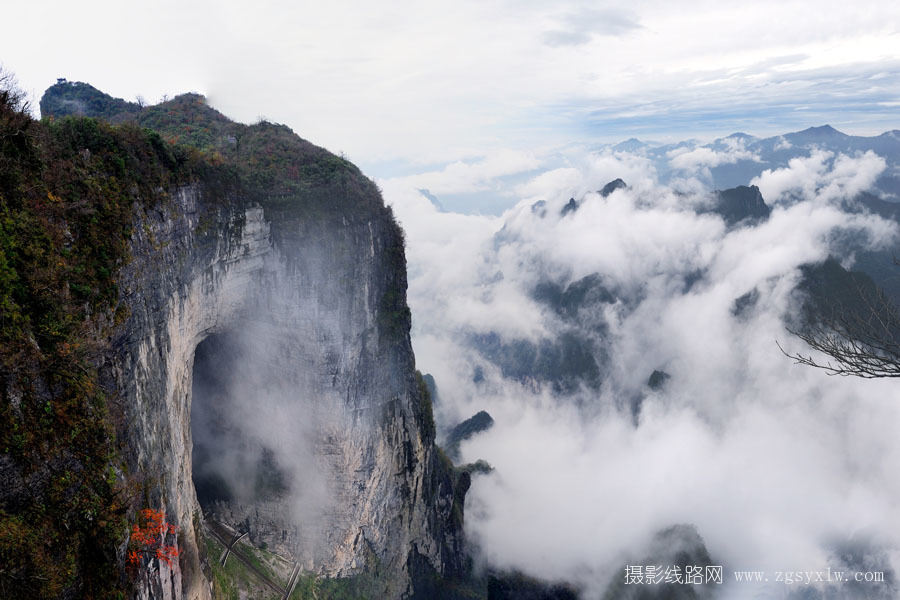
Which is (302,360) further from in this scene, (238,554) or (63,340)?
(63,340)

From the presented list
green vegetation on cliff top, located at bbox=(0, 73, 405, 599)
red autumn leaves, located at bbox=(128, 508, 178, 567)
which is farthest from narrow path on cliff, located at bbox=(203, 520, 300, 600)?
green vegetation on cliff top, located at bbox=(0, 73, 405, 599)

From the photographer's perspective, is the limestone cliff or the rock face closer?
the limestone cliff

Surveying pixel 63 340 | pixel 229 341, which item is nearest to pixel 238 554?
pixel 229 341

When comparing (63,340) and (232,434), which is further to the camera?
(232,434)

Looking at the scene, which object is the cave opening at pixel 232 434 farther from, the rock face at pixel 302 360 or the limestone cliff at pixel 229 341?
the rock face at pixel 302 360

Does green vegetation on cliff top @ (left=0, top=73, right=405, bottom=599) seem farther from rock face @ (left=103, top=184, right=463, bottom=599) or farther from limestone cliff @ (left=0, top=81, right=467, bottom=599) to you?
rock face @ (left=103, top=184, right=463, bottom=599)
